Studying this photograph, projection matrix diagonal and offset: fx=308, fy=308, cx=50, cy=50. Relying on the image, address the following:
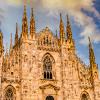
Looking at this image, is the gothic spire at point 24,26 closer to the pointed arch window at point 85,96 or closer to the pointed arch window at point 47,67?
the pointed arch window at point 47,67

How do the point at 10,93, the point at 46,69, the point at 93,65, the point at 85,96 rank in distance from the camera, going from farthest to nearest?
the point at 93,65 < the point at 85,96 < the point at 46,69 < the point at 10,93

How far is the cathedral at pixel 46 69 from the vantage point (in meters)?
47.1


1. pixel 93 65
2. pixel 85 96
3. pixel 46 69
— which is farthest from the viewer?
pixel 93 65

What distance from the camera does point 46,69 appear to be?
50594 mm

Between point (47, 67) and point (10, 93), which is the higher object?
point (47, 67)

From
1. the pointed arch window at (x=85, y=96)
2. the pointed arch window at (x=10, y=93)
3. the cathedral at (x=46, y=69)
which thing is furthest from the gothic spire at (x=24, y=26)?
the pointed arch window at (x=85, y=96)

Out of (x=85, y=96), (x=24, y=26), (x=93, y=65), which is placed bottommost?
(x=85, y=96)

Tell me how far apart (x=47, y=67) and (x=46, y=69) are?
43 cm

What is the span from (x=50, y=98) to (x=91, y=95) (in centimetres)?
749

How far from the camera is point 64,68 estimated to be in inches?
2019

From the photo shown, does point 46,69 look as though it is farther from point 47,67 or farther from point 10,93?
point 10,93

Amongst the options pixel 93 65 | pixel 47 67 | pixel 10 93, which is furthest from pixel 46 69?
pixel 93 65

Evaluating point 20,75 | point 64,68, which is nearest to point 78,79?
point 64,68

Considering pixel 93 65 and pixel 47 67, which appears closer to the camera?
pixel 47 67
